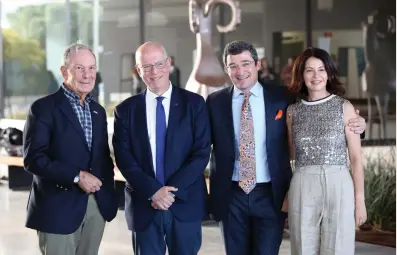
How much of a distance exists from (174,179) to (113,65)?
Result: 440 inches

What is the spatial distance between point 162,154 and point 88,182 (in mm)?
370

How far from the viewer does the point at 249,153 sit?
12.7 ft

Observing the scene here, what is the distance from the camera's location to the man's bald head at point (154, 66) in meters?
3.74

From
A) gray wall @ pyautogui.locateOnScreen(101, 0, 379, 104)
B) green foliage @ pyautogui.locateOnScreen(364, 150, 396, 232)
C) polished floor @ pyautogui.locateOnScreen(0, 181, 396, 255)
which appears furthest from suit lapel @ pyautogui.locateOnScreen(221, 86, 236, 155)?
gray wall @ pyautogui.locateOnScreen(101, 0, 379, 104)

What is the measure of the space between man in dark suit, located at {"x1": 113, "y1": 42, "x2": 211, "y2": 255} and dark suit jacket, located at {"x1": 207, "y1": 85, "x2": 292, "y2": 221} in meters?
0.10

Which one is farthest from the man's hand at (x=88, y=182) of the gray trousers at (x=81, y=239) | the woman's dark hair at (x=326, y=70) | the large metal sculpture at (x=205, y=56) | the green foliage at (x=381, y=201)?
the large metal sculpture at (x=205, y=56)

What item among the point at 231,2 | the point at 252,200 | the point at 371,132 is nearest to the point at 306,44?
the point at 371,132

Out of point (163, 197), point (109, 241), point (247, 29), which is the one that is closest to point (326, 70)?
point (163, 197)

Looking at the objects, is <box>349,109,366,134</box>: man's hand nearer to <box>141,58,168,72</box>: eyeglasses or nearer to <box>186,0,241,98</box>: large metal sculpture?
<box>141,58,168,72</box>: eyeglasses

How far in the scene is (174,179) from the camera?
12.3 feet

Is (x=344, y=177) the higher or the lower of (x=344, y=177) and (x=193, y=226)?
the higher

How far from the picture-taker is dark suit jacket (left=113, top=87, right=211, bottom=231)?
3760mm

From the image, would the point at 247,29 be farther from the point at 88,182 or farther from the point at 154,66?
the point at 88,182

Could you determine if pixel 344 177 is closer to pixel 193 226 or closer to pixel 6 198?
pixel 193 226
